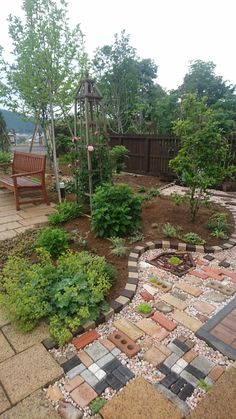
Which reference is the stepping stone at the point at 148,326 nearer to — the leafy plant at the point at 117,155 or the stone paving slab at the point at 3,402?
the stone paving slab at the point at 3,402

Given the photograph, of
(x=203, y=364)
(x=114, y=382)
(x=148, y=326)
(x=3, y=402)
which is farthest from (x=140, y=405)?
(x=3, y=402)

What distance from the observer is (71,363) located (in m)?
1.63

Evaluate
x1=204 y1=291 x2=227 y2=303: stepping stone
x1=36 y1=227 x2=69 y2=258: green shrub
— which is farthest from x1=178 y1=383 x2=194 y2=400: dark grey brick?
x1=36 y1=227 x2=69 y2=258: green shrub

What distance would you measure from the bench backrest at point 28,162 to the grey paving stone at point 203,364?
4.14 m

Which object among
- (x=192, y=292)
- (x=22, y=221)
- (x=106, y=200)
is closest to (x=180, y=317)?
(x=192, y=292)

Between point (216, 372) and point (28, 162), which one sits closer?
point (216, 372)

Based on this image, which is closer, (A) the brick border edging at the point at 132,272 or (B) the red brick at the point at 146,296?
(A) the brick border edging at the point at 132,272

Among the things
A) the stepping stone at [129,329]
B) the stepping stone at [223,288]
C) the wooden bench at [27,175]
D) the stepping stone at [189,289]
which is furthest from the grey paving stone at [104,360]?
the wooden bench at [27,175]

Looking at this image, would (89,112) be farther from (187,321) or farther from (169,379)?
(169,379)

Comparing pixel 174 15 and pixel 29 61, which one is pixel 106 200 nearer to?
pixel 29 61

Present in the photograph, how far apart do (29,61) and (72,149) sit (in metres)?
1.86

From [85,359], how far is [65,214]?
8.55ft

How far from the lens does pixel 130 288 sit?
2371 millimetres

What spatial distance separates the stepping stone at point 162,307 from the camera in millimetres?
2146
